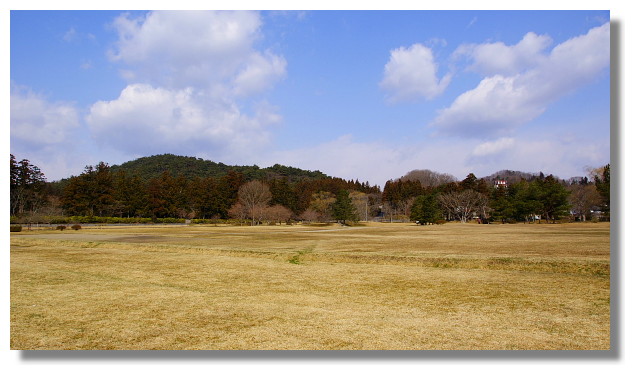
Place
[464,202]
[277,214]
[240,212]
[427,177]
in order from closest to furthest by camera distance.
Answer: [240,212], [277,214], [464,202], [427,177]

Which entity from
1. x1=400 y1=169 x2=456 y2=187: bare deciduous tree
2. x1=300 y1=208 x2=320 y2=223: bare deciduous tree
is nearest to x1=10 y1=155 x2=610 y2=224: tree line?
x1=300 y1=208 x2=320 y2=223: bare deciduous tree

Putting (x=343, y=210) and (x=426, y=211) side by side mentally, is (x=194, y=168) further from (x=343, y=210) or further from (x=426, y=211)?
(x=426, y=211)

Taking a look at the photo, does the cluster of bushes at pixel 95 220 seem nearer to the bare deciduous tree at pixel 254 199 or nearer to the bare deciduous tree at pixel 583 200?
the bare deciduous tree at pixel 254 199

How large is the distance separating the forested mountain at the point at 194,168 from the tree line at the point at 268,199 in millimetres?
28970

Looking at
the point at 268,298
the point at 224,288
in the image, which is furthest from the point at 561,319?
the point at 224,288

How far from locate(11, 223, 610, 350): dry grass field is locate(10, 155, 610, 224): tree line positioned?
5675 centimetres

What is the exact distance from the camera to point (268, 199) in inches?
3396

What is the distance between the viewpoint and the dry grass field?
6605 millimetres

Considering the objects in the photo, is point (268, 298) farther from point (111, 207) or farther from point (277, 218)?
point (111, 207)

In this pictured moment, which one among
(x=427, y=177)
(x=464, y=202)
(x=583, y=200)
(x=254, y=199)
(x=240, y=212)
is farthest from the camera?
(x=427, y=177)

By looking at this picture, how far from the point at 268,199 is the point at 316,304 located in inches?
3064

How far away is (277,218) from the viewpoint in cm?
8319

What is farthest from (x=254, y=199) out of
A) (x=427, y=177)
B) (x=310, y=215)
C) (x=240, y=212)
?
(x=427, y=177)

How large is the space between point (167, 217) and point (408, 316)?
86.8m
